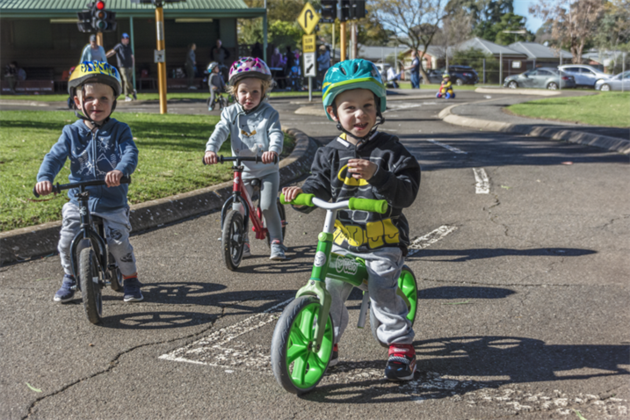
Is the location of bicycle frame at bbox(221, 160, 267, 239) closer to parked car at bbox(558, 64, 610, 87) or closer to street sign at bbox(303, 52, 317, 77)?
street sign at bbox(303, 52, 317, 77)

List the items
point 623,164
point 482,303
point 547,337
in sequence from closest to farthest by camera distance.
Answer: point 547,337
point 482,303
point 623,164

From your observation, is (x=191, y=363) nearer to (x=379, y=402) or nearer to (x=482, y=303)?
(x=379, y=402)

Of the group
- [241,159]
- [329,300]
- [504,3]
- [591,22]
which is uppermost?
[504,3]

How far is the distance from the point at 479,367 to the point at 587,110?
59.1ft

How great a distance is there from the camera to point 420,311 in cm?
451

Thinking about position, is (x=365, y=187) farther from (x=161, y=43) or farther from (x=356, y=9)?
(x=356, y=9)

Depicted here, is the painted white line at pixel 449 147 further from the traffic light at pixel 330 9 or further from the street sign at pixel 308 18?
the street sign at pixel 308 18

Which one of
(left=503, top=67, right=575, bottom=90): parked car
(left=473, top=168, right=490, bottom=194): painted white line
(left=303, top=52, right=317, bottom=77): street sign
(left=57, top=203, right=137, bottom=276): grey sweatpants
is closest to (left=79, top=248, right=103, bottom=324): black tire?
(left=57, top=203, right=137, bottom=276): grey sweatpants

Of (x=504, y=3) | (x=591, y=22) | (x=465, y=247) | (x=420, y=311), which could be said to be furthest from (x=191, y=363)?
(x=504, y=3)

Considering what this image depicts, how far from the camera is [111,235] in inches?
181

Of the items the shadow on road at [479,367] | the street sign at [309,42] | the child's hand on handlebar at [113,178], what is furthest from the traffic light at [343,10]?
the shadow on road at [479,367]

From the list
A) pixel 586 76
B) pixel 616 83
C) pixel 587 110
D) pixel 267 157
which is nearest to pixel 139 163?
pixel 267 157

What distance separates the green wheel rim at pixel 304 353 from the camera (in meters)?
3.20

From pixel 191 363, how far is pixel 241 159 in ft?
7.03
